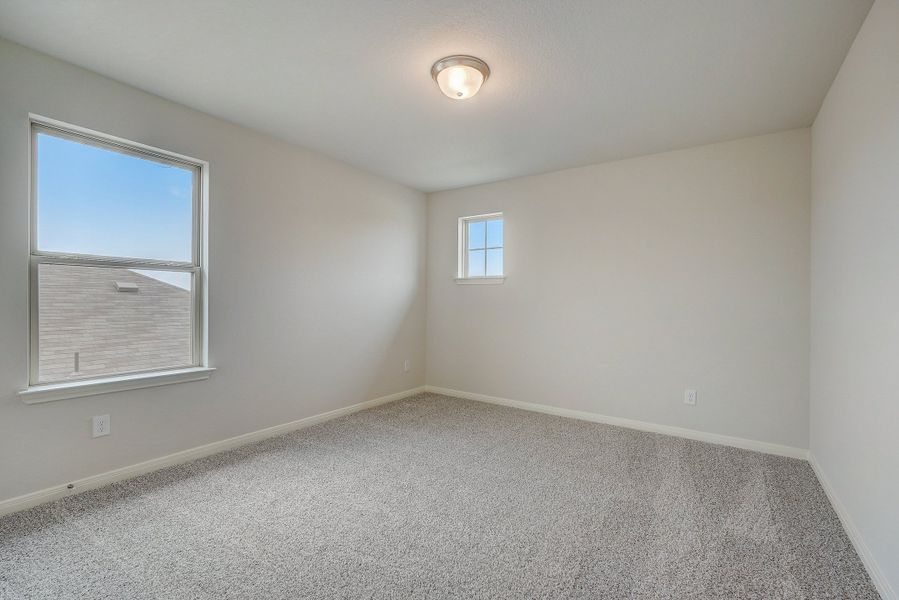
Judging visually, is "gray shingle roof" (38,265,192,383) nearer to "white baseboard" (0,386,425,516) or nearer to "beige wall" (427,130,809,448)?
"white baseboard" (0,386,425,516)

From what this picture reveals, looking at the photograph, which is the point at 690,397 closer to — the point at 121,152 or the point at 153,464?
the point at 153,464

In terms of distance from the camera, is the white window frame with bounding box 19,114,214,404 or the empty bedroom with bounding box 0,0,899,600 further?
the white window frame with bounding box 19,114,214,404

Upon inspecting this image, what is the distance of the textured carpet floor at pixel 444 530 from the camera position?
1.56 meters

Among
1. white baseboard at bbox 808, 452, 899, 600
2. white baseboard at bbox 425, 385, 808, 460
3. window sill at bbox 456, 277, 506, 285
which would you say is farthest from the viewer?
window sill at bbox 456, 277, 506, 285

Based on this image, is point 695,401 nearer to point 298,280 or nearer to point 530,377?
point 530,377

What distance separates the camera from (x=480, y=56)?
2088mm

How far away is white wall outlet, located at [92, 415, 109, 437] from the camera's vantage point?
2299 millimetres

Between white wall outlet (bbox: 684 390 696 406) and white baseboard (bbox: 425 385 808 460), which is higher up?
white wall outlet (bbox: 684 390 696 406)

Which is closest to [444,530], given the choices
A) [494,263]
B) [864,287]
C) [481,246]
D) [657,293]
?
[864,287]

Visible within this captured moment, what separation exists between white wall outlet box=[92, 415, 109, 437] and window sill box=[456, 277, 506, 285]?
3.17m

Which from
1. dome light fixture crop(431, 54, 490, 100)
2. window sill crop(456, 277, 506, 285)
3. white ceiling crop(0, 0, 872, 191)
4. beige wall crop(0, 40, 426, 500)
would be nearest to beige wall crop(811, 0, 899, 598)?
white ceiling crop(0, 0, 872, 191)

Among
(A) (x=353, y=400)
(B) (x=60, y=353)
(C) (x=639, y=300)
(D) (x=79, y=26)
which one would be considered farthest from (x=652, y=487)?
(D) (x=79, y=26)

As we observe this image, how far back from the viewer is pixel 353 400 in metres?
3.92

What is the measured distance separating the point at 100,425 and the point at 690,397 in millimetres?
4048
